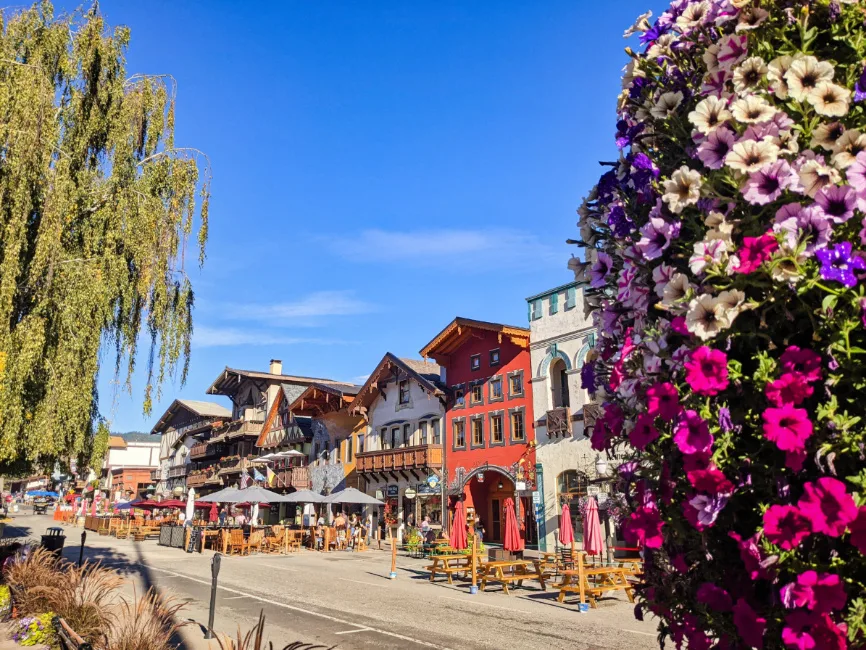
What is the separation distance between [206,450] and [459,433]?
3532 cm

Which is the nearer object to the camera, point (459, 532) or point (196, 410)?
point (459, 532)

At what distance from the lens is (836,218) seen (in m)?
2.00

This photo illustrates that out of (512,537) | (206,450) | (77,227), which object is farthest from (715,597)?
(206,450)

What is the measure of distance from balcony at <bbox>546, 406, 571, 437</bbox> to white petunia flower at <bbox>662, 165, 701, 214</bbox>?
25.4 m

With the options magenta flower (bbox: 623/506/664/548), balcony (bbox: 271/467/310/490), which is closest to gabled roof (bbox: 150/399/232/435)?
balcony (bbox: 271/467/310/490)

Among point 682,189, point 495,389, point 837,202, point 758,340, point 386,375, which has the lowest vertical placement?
point 758,340

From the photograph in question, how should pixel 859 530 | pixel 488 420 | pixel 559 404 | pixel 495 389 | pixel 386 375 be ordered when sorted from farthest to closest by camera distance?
pixel 386 375
pixel 495 389
pixel 488 420
pixel 559 404
pixel 859 530

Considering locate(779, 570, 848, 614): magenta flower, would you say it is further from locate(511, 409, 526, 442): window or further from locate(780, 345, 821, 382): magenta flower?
locate(511, 409, 526, 442): window

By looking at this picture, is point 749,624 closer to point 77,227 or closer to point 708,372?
point 708,372

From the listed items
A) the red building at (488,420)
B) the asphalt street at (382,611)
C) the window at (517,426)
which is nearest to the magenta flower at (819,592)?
the asphalt street at (382,611)

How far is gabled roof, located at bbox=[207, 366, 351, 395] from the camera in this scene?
5350 cm

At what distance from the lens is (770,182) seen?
2107 mm

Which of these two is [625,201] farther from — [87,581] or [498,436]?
[498,436]

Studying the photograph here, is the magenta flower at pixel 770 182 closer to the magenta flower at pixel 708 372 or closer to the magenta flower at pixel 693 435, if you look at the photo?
the magenta flower at pixel 708 372
